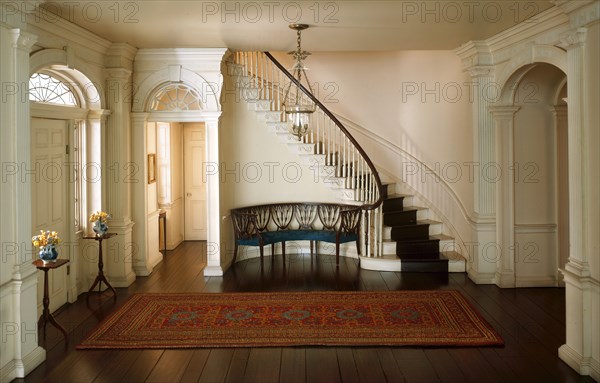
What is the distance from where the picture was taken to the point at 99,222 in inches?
257

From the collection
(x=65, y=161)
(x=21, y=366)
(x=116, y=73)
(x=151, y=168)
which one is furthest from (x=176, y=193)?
(x=21, y=366)

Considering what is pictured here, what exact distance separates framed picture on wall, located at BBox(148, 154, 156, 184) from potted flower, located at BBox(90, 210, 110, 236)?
2.26 metres

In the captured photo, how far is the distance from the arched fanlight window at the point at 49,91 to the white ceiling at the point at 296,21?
2.26 feet

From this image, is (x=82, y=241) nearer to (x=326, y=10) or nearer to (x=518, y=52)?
(x=326, y=10)

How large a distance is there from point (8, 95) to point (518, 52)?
519 cm

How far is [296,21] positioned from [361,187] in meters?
3.29

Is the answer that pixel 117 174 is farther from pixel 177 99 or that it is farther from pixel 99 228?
pixel 177 99

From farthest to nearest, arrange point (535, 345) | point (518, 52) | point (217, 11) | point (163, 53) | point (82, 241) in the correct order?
point (163, 53), point (82, 241), point (518, 52), point (217, 11), point (535, 345)

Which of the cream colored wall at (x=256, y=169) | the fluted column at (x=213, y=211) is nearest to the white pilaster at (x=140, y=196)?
the fluted column at (x=213, y=211)

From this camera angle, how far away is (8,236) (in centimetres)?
431

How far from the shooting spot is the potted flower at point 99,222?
6.50m

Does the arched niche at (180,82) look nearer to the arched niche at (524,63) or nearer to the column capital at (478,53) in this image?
the column capital at (478,53)

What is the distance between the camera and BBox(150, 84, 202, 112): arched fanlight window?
7664 millimetres

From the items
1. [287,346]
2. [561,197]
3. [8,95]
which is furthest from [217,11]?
[561,197]
